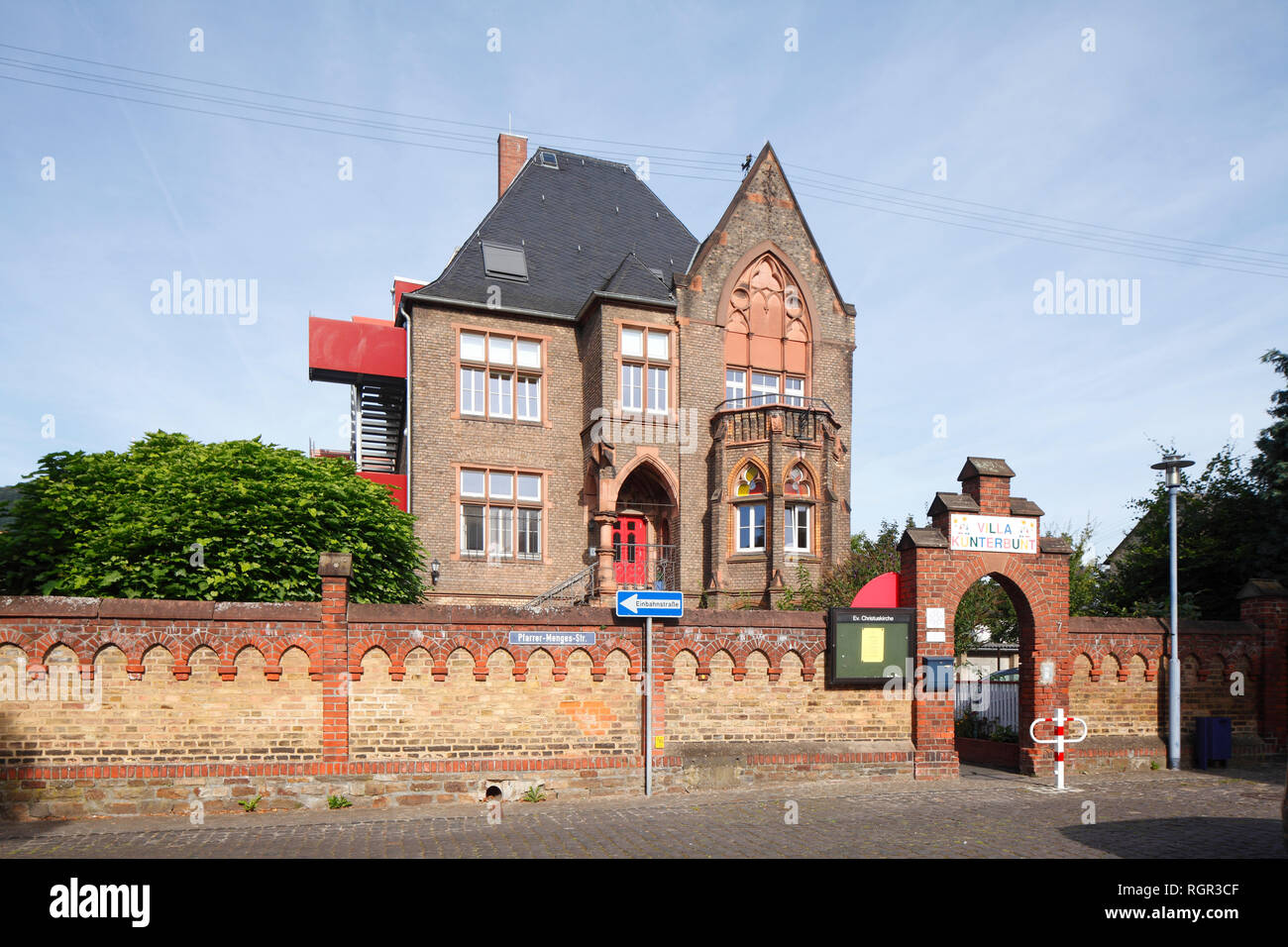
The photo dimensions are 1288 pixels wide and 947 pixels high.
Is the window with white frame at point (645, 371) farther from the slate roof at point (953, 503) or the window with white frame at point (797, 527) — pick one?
the slate roof at point (953, 503)

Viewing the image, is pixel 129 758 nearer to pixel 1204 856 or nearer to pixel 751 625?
pixel 751 625

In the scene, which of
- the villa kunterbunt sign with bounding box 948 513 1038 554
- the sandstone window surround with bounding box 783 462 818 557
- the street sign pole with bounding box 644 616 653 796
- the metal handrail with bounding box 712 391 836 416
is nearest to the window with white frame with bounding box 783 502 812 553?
the sandstone window surround with bounding box 783 462 818 557

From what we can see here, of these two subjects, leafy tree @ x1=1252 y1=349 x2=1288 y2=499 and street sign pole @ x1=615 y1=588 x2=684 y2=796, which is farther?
leafy tree @ x1=1252 y1=349 x2=1288 y2=499

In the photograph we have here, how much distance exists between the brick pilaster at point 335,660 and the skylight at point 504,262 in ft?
47.4

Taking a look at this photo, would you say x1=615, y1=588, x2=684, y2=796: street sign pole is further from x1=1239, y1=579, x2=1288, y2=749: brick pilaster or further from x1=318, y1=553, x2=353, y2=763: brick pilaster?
x1=1239, y1=579, x2=1288, y2=749: brick pilaster

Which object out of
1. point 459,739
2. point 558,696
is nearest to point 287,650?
point 459,739

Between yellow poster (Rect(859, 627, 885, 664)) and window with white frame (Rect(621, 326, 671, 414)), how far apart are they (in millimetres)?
11857

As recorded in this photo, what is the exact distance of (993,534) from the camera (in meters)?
13.4

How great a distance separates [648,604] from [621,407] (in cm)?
1205

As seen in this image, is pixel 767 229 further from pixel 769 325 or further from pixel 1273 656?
pixel 1273 656

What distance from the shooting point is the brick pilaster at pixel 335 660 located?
10.9 meters

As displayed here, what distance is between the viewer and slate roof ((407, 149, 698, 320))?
23844 millimetres

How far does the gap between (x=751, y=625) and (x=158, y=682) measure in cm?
739

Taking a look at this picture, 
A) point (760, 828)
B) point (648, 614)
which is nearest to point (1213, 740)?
point (760, 828)
